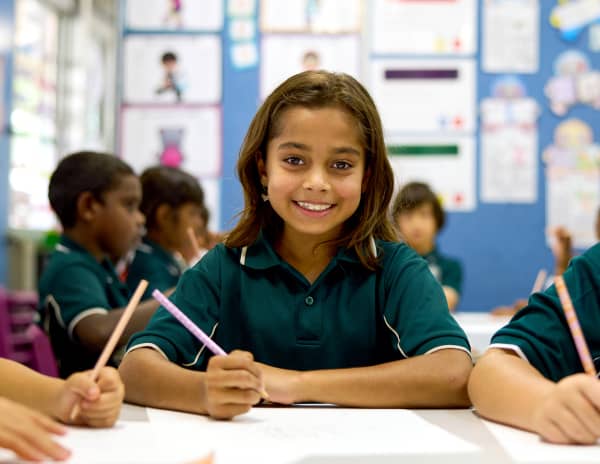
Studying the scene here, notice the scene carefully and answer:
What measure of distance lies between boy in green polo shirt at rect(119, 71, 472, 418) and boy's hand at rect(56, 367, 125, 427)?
0.33 metres

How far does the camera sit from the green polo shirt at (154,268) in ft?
9.30

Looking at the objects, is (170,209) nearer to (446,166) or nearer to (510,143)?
(446,166)

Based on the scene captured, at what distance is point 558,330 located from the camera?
47.4 inches

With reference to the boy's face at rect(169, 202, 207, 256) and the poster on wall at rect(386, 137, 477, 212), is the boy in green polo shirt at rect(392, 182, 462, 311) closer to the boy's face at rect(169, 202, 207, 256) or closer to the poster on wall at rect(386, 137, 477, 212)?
the poster on wall at rect(386, 137, 477, 212)

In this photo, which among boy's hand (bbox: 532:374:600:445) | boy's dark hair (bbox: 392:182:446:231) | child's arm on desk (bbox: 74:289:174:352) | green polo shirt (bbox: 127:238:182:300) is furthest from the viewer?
boy's dark hair (bbox: 392:182:446:231)

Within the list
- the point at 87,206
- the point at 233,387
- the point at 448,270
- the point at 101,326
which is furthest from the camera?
the point at 448,270

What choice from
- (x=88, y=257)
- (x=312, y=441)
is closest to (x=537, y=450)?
(x=312, y=441)

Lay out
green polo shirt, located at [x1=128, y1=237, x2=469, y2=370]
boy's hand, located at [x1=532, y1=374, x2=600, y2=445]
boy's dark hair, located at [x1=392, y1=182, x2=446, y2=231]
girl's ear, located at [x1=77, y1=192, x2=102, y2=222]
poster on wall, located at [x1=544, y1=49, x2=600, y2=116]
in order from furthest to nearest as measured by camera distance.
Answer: poster on wall, located at [x1=544, y1=49, x2=600, y2=116]
boy's dark hair, located at [x1=392, y1=182, x2=446, y2=231]
girl's ear, located at [x1=77, y1=192, x2=102, y2=222]
green polo shirt, located at [x1=128, y1=237, x2=469, y2=370]
boy's hand, located at [x1=532, y1=374, x2=600, y2=445]

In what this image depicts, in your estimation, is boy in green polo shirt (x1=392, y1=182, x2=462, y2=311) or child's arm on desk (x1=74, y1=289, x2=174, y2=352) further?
boy in green polo shirt (x1=392, y1=182, x2=462, y2=311)

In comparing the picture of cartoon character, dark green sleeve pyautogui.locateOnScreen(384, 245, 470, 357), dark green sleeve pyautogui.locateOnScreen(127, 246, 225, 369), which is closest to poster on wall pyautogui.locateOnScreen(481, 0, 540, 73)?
the picture of cartoon character

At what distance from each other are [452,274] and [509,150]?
59 cm

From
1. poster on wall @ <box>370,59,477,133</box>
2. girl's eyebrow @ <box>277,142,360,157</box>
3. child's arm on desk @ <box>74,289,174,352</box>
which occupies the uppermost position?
poster on wall @ <box>370,59,477,133</box>

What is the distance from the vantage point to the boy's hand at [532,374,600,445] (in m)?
0.88

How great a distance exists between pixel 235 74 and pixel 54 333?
171cm
